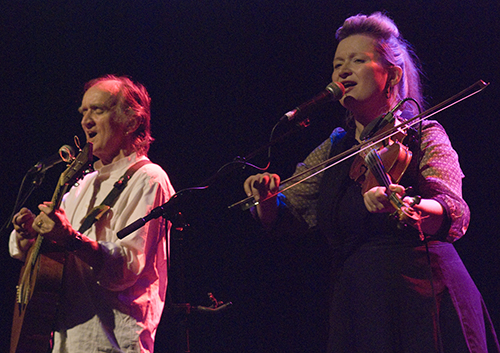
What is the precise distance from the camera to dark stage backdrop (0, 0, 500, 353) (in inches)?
97.7

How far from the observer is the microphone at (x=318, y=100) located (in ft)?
5.22

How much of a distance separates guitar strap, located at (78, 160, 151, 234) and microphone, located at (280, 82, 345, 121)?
0.88 meters

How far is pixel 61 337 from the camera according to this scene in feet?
6.05

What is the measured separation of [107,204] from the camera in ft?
6.77

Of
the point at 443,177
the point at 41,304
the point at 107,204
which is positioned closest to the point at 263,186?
the point at 443,177

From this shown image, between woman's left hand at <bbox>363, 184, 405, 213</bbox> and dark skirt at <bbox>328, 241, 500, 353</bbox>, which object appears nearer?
woman's left hand at <bbox>363, 184, 405, 213</bbox>

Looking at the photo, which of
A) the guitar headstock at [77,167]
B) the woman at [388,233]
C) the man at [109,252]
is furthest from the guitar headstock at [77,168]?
the woman at [388,233]

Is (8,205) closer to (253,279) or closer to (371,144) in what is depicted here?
(253,279)

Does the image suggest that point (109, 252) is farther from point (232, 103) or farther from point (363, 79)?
point (232, 103)

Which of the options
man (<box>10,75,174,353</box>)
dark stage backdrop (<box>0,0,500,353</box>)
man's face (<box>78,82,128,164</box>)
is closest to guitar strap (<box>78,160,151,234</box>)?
man (<box>10,75,174,353</box>)

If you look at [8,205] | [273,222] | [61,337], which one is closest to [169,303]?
[61,337]

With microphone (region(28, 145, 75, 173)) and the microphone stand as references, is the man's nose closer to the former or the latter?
microphone (region(28, 145, 75, 173))

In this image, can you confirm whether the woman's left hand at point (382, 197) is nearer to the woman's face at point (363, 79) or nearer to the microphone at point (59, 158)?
the woman's face at point (363, 79)

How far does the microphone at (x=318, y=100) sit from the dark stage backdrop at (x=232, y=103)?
104 centimetres
